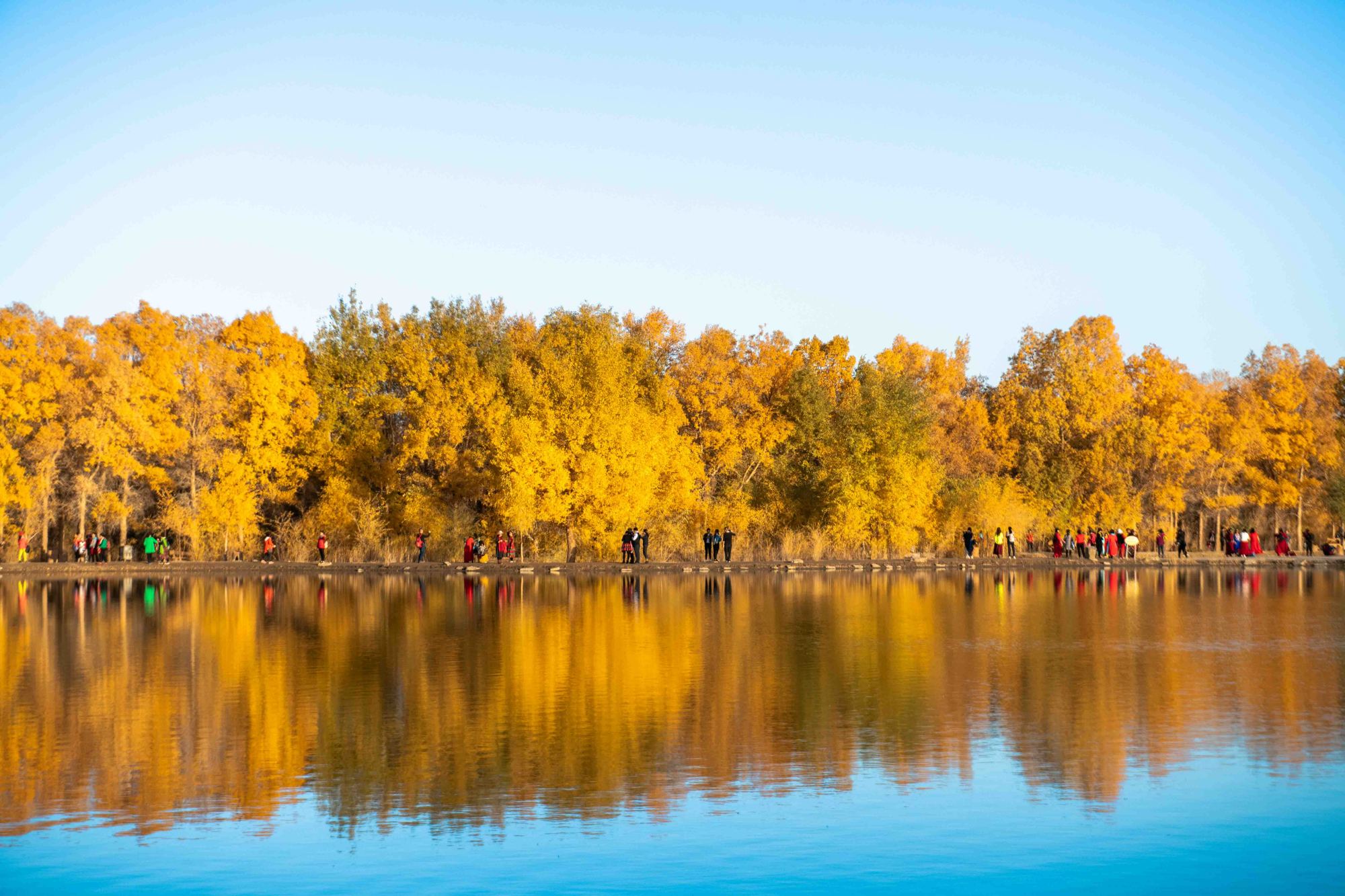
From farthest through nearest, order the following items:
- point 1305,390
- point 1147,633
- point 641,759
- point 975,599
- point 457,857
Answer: point 1305,390, point 975,599, point 1147,633, point 641,759, point 457,857

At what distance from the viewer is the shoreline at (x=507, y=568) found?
4744cm

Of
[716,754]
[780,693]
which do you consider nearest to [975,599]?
[780,693]

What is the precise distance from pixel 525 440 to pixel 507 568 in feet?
16.6

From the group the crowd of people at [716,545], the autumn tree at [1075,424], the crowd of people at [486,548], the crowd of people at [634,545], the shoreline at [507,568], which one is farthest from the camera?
the autumn tree at [1075,424]

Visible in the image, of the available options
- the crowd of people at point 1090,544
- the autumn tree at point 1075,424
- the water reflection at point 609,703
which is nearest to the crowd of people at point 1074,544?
the crowd of people at point 1090,544

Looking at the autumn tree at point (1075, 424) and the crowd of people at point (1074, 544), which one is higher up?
the autumn tree at point (1075, 424)

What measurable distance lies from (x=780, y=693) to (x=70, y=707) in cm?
868

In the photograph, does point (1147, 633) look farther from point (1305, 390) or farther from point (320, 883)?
point (1305, 390)

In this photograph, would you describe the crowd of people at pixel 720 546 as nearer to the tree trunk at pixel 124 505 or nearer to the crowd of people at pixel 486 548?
the crowd of people at pixel 486 548

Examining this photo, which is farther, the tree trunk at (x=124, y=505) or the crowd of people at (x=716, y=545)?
the tree trunk at (x=124, y=505)

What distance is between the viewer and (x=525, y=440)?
49.4m

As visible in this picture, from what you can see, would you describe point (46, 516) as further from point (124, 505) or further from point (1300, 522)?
point (1300, 522)

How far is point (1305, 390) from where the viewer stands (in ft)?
249

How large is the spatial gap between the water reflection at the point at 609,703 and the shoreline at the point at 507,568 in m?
18.0
